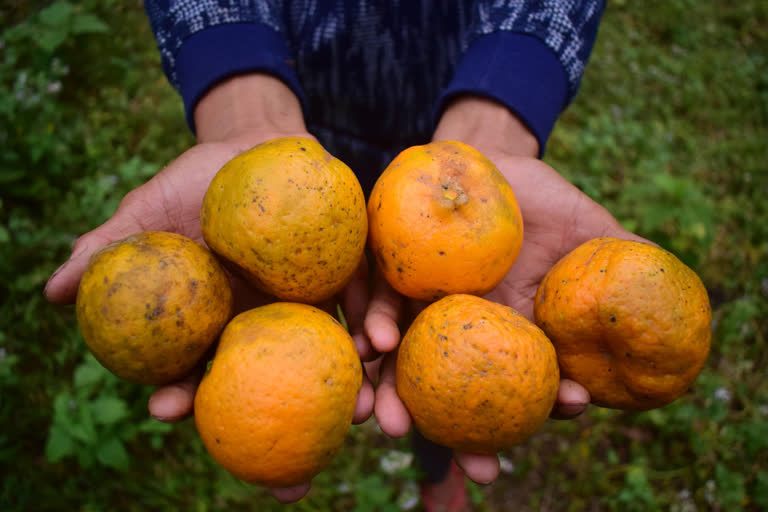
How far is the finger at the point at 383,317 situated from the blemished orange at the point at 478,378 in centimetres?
12

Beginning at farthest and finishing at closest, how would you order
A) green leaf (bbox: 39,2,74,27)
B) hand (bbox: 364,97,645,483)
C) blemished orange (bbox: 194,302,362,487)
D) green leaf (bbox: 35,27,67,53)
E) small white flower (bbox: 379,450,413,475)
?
green leaf (bbox: 39,2,74,27), green leaf (bbox: 35,27,67,53), small white flower (bbox: 379,450,413,475), hand (bbox: 364,97,645,483), blemished orange (bbox: 194,302,362,487)

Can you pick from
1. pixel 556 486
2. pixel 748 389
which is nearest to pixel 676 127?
pixel 748 389

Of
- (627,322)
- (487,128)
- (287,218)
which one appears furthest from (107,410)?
(627,322)

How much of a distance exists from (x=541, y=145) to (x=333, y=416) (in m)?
1.95

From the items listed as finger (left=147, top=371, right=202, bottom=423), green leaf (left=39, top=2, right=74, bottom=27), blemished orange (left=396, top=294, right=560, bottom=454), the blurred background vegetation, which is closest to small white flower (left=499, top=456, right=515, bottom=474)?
the blurred background vegetation

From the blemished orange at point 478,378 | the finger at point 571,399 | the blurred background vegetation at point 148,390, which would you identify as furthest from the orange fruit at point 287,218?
the blurred background vegetation at point 148,390

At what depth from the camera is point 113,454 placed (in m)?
3.03

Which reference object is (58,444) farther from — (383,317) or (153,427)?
(383,317)

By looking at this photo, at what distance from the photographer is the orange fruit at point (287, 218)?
191cm

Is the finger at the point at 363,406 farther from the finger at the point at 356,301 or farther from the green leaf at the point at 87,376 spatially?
the green leaf at the point at 87,376

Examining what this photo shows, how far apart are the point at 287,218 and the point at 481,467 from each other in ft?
4.04

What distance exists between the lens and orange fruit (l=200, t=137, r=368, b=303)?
6.25 ft

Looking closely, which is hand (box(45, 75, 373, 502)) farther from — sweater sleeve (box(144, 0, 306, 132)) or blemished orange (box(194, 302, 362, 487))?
blemished orange (box(194, 302, 362, 487))

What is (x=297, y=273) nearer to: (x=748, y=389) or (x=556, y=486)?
(x=556, y=486)
